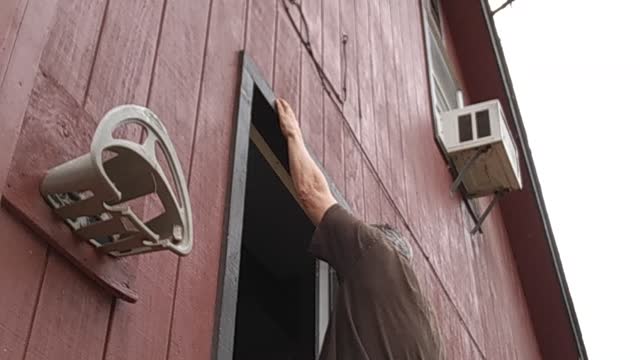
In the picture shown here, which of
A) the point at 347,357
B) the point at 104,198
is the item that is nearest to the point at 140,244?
the point at 104,198

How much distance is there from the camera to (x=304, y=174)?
2166 millimetres

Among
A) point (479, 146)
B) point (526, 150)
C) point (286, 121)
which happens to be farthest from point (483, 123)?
point (286, 121)

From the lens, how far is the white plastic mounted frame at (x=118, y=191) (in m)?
1.09

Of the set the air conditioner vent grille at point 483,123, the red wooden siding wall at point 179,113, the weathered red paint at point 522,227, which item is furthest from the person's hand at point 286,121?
the weathered red paint at point 522,227

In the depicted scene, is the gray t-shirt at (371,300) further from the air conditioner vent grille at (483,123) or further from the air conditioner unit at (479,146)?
the air conditioner vent grille at (483,123)

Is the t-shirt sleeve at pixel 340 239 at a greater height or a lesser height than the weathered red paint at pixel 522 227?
lesser

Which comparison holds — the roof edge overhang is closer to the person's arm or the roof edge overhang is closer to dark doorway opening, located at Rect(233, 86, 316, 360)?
dark doorway opening, located at Rect(233, 86, 316, 360)

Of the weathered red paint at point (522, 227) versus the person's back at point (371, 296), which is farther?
the weathered red paint at point (522, 227)

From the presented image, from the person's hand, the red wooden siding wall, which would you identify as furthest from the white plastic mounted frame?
the person's hand

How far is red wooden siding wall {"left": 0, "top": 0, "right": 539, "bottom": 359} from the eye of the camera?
1.10m

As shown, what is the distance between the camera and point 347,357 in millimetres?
1672

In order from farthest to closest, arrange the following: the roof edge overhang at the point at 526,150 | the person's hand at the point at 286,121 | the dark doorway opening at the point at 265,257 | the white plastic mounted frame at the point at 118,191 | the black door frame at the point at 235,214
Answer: the roof edge overhang at the point at 526,150, the person's hand at the point at 286,121, the dark doorway opening at the point at 265,257, the black door frame at the point at 235,214, the white plastic mounted frame at the point at 118,191

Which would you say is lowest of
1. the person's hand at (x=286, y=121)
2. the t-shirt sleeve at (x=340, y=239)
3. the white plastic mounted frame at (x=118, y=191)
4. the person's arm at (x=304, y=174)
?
the white plastic mounted frame at (x=118, y=191)

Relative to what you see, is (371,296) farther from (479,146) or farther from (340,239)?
(479,146)
